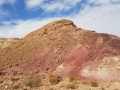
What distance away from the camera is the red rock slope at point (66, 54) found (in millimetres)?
27195

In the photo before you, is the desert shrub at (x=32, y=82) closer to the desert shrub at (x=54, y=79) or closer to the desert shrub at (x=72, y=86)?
the desert shrub at (x=54, y=79)

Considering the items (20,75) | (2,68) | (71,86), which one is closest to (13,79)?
(20,75)

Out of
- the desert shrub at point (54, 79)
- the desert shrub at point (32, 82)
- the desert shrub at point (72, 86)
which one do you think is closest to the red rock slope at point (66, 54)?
the desert shrub at point (54, 79)

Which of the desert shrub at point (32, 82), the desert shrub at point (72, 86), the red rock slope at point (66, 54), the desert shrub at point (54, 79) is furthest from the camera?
the red rock slope at point (66, 54)

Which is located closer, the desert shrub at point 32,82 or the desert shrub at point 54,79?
the desert shrub at point 32,82

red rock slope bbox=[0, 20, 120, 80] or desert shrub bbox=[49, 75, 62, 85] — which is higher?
red rock slope bbox=[0, 20, 120, 80]

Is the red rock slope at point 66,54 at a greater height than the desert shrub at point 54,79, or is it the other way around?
the red rock slope at point 66,54

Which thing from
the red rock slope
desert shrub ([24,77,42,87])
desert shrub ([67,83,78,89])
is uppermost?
the red rock slope

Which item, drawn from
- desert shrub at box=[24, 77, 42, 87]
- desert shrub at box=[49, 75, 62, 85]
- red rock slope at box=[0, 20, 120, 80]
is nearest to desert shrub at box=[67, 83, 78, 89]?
desert shrub at box=[49, 75, 62, 85]

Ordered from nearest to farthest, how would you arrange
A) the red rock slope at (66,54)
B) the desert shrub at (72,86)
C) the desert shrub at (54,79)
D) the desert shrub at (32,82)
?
1. the desert shrub at (72,86)
2. the desert shrub at (32,82)
3. the desert shrub at (54,79)
4. the red rock slope at (66,54)

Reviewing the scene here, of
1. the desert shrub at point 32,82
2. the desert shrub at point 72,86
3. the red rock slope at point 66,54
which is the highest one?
the red rock slope at point 66,54

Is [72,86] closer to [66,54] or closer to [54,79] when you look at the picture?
[54,79]

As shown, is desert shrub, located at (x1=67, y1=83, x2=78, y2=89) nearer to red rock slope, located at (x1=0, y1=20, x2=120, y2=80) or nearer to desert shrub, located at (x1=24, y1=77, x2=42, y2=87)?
red rock slope, located at (x1=0, y1=20, x2=120, y2=80)

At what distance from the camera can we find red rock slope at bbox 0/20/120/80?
89.2 ft
